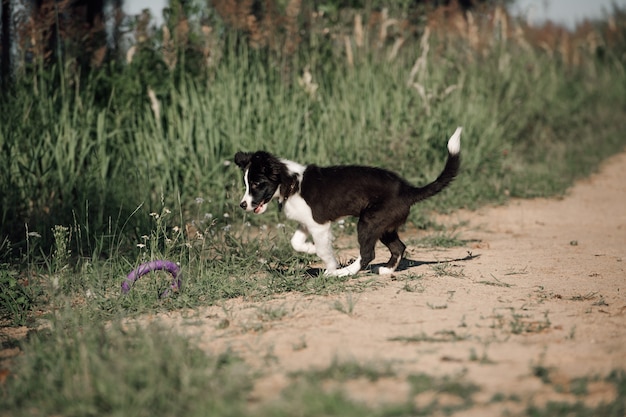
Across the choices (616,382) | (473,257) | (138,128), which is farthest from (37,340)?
(138,128)

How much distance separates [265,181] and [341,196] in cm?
62

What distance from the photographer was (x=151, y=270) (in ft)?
18.3

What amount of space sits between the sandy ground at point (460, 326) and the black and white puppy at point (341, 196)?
36cm

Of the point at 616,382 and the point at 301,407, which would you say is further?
the point at 616,382

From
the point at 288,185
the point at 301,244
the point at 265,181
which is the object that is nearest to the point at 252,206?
the point at 265,181

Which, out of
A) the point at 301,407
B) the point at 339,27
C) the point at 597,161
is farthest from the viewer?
the point at 597,161

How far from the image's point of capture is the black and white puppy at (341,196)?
20.0 ft

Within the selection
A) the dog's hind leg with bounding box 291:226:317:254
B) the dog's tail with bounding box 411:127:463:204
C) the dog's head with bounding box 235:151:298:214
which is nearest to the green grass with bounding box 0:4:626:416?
the dog's hind leg with bounding box 291:226:317:254

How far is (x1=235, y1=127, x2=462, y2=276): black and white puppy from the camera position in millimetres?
6105

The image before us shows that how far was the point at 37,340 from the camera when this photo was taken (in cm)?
433

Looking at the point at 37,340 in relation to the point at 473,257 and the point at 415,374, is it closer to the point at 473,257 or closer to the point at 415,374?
the point at 415,374

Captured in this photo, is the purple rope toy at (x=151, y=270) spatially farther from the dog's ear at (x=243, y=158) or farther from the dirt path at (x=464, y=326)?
the dog's ear at (x=243, y=158)

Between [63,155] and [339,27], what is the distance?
454 cm

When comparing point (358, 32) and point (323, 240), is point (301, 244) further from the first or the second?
point (358, 32)
